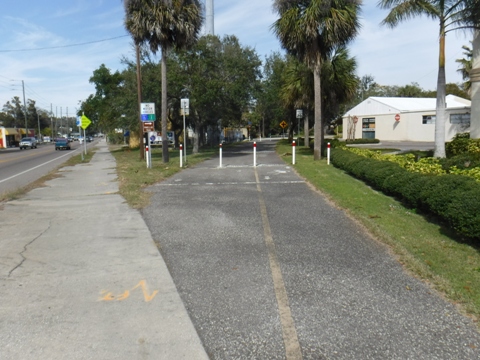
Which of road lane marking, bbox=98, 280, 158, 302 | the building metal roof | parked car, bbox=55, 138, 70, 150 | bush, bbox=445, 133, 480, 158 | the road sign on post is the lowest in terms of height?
road lane marking, bbox=98, 280, 158, 302

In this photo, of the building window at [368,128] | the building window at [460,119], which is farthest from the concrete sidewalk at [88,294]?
the building window at [368,128]

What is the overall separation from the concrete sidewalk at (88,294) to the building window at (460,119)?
3360 cm

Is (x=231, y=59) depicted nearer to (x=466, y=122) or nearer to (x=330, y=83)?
(x=330, y=83)

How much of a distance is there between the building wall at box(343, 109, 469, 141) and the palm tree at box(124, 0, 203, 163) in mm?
24096

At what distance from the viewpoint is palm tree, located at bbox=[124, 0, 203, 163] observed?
20.6 metres

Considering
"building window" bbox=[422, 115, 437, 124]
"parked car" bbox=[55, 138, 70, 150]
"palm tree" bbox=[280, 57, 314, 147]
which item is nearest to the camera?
"palm tree" bbox=[280, 57, 314, 147]

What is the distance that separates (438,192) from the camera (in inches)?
296

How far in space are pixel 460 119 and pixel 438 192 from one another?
32059 millimetres

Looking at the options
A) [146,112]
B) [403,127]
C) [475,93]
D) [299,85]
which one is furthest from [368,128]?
[146,112]

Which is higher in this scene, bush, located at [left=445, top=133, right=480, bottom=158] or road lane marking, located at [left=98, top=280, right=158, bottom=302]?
bush, located at [left=445, top=133, right=480, bottom=158]

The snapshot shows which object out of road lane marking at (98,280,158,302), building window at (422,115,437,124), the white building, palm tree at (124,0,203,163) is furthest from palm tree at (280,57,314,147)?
road lane marking at (98,280,158,302)

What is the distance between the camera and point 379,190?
38.9 feet

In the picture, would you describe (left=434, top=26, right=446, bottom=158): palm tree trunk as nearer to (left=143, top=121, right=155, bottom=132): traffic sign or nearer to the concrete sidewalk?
(left=143, top=121, right=155, bottom=132): traffic sign

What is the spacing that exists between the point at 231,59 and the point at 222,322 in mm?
27400
